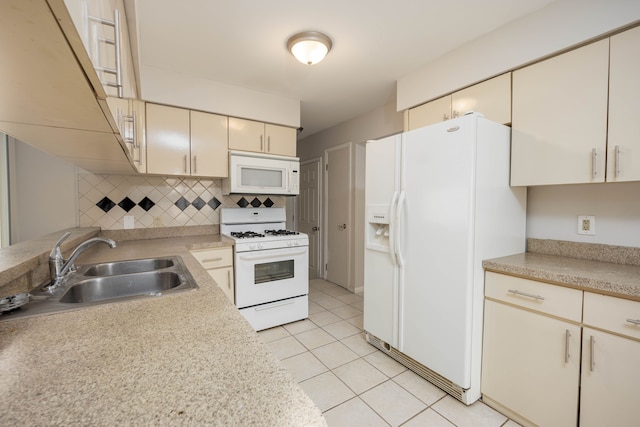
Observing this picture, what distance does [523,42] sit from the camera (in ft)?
5.36

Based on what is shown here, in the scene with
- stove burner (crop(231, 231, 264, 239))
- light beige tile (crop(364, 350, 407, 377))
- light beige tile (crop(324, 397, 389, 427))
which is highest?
stove burner (crop(231, 231, 264, 239))

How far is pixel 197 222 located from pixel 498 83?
2.88 m

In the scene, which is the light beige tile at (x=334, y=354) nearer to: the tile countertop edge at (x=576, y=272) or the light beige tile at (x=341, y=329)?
the light beige tile at (x=341, y=329)

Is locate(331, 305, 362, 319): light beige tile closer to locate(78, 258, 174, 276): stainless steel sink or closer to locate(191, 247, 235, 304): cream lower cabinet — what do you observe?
locate(191, 247, 235, 304): cream lower cabinet

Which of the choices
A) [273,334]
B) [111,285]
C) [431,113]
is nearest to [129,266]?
[111,285]

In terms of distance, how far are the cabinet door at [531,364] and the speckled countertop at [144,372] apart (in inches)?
58.7

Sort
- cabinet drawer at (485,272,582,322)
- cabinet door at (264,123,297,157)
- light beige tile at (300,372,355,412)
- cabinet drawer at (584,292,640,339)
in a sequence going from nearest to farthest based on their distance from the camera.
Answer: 1. cabinet drawer at (584,292,640,339)
2. cabinet drawer at (485,272,582,322)
3. light beige tile at (300,372,355,412)
4. cabinet door at (264,123,297,157)

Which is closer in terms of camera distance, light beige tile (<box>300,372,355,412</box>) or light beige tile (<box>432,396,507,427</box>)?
light beige tile (<box>432,396,507,427</box>)

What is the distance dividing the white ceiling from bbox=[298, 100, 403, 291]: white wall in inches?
18.1

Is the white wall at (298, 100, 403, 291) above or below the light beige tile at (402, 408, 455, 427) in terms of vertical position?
above

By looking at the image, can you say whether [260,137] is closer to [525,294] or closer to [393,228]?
[393,228]

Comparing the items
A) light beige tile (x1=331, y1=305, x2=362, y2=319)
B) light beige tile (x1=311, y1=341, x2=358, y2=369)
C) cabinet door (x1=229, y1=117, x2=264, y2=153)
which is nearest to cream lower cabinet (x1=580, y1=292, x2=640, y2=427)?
light beige tile (x1=311, y1=341, x2=358, y2=369)

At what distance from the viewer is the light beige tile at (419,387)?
1667 mm

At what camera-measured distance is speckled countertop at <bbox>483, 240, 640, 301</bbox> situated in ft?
3.82
